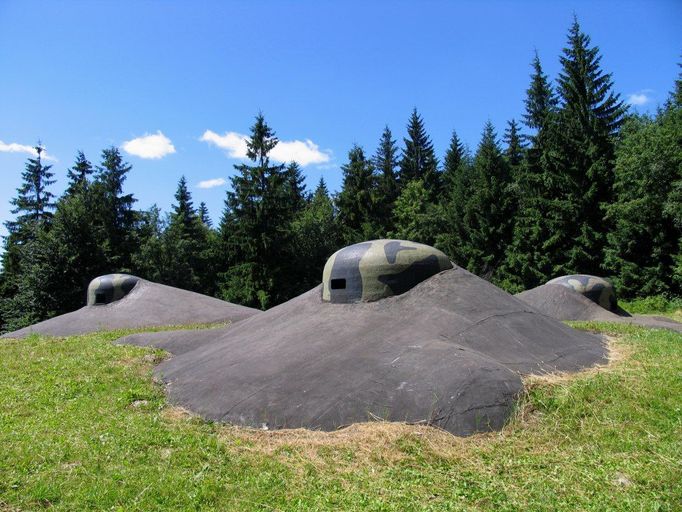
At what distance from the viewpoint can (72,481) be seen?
13.2ft

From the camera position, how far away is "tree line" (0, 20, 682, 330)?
2580 centimetres

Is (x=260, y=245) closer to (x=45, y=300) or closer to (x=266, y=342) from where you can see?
(x=45, y=300)

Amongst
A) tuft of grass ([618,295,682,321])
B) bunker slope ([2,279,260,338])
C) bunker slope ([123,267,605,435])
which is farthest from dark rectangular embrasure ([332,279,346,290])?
tuft of grass ([618,295,682,321])

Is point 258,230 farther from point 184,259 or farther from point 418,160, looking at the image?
point 418,160

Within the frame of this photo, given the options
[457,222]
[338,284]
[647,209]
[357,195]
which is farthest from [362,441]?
[357,195]

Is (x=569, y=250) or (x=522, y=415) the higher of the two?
(x=569, y=250)

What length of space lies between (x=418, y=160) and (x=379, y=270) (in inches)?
1525

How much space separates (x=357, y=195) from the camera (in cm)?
4128

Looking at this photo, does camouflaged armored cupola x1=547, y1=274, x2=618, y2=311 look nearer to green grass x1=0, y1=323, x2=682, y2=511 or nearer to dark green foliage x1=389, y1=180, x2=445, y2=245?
green grass x1=0, y1=323, x2=682, y2=511

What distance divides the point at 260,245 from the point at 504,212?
54.0 feet

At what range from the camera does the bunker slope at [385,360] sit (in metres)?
5.33

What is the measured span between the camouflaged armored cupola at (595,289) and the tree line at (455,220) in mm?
8846

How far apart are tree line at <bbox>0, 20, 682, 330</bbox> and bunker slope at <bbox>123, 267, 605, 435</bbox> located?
2018 centimetres

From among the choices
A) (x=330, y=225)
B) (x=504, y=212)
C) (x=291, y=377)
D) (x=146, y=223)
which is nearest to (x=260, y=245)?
(x=330, y=225)
